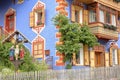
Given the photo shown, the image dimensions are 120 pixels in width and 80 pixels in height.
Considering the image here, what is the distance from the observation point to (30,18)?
2369cm

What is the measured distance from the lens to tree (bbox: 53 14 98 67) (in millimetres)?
20609

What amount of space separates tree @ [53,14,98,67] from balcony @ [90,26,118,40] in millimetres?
1657

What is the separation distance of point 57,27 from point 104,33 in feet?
14.7

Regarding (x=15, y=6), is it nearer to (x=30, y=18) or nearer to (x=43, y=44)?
(x=30, y=18)

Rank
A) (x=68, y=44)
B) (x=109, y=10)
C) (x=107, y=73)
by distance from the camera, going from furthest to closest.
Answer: (x=109, y=10)
(x=68, y=44)
(x=107, y=73)

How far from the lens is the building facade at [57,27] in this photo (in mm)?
22000

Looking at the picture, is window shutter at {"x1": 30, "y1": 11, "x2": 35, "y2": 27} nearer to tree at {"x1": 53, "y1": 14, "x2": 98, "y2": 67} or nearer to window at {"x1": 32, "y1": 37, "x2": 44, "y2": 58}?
window at {"x1": 32, "y1": 37, "x2": 44, "y2": 58}

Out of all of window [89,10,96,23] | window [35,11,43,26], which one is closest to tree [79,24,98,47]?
window [89,10,96,23]

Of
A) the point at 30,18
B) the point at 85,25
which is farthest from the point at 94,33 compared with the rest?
the point at 30,18

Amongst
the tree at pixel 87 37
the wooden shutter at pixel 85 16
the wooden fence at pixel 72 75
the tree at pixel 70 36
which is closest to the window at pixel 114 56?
the wooden shutter at pixel 85 16

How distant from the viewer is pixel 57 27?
848 inches

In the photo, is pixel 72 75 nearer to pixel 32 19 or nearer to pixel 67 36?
pixel 67 36

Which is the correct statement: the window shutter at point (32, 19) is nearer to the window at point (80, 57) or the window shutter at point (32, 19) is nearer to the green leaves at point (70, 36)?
the green leaves at point (70, 36)

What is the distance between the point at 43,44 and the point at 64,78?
7.06 m
